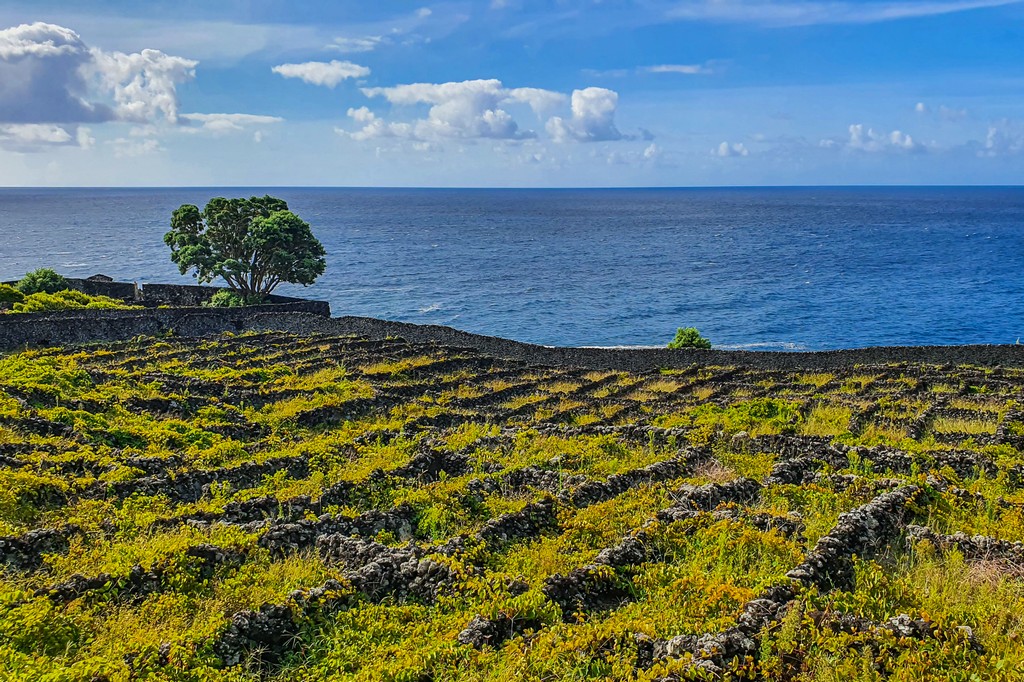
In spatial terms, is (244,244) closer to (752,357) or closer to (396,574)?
(752,357)

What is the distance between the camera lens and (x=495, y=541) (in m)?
13.4

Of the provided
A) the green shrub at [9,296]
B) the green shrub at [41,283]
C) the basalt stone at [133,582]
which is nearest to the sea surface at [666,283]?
the green shrub at [41,283]

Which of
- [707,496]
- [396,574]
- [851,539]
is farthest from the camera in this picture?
[707,496]

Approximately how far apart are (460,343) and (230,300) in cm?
2584

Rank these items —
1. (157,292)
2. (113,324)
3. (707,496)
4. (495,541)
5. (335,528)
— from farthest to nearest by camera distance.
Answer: (157,292)
(113,324)
(707,496)
(335,528)
(495,541)

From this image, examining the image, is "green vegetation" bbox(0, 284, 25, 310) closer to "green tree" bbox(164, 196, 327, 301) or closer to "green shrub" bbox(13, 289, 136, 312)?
"green shrub" bbox(13, 289, 136, 312)

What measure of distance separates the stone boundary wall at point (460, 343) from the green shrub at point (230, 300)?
523 inches

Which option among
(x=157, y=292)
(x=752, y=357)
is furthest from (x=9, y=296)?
(x=752, y=357)

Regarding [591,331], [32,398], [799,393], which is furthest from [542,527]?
[591,331]

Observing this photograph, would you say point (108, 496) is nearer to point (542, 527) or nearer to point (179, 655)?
point (179, 655)

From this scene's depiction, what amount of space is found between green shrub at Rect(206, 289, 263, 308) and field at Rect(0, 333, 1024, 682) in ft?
112

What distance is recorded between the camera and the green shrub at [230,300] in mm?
58844

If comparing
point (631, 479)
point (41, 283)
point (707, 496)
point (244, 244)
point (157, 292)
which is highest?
point (244, 244)

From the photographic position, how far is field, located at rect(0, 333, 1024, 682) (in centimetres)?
944
